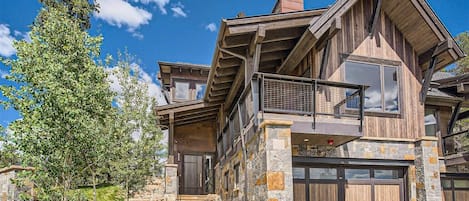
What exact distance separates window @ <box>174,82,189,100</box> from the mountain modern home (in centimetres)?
806

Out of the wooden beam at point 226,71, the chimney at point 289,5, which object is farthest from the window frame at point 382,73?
the wooden beam at point 226,71

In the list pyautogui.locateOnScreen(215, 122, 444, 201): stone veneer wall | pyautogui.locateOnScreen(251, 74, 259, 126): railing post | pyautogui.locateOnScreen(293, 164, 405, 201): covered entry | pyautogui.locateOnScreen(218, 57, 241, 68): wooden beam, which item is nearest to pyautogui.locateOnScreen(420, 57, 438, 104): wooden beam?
pyautogui.locateOnScreen(215, 122, 444, 201): stone veneer wall

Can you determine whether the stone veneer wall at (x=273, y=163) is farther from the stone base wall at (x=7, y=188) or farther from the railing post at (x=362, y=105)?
the stone base wall at (x=7, y=188)

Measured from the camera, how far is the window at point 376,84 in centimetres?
997

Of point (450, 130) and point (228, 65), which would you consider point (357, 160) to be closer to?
point (228, 65)

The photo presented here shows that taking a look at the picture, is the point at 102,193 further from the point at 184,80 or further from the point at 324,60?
the point at 184,80

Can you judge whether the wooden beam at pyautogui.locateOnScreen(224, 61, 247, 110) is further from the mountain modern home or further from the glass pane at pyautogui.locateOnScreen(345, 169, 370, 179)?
the glass pane at pyautogui.locateOnScreen(345, 169, 370, 179)

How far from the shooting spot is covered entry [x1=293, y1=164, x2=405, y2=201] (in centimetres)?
901

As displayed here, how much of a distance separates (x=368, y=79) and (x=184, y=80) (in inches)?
470

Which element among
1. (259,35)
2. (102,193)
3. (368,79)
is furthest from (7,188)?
(368,79)

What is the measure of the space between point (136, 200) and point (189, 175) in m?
5.85

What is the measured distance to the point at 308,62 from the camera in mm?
10289

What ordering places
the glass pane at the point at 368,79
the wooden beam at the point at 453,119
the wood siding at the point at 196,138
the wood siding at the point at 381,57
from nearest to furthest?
the wood siding at the point at 381,57, the glass pane at the point at 368,79, the wooden beam at the point at 453,119, the wood siding at the point at 196,138

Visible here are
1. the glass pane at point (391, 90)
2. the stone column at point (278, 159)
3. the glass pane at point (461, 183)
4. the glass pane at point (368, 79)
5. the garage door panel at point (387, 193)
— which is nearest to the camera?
the stone column at point (278, 159)
